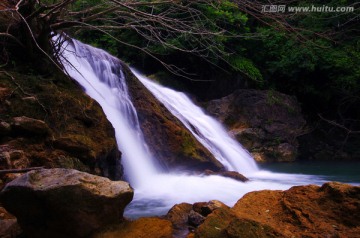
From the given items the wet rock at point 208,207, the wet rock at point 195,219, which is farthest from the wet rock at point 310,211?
the wet rock at point 195,219

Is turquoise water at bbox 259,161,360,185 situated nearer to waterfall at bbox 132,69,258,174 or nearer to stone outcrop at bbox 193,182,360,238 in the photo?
waterfall at bbox 132,69,258,174

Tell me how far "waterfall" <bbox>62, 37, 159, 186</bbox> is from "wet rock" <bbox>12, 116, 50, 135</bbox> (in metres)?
1.72

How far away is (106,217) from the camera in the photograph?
8.83ft

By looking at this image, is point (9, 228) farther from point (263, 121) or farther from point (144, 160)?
point (263, 121)

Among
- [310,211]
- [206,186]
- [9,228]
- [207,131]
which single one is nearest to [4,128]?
[9,228]

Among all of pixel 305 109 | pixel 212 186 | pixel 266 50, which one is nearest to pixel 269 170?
pixel 212 186

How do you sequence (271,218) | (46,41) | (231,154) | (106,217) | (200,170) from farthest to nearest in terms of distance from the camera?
(231,154) → (200,170) → (46,41) → (271,218) → (106,217)

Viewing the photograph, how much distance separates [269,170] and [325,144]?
4.19m

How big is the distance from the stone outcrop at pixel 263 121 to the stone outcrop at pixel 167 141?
434 cm

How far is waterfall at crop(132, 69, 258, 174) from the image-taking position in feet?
27.4

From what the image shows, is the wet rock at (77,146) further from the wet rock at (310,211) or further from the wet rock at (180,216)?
the wet rock at (310,211)

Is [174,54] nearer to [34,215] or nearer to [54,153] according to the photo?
[54,153]

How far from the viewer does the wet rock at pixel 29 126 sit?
147 inches

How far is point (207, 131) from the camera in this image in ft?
30.7
